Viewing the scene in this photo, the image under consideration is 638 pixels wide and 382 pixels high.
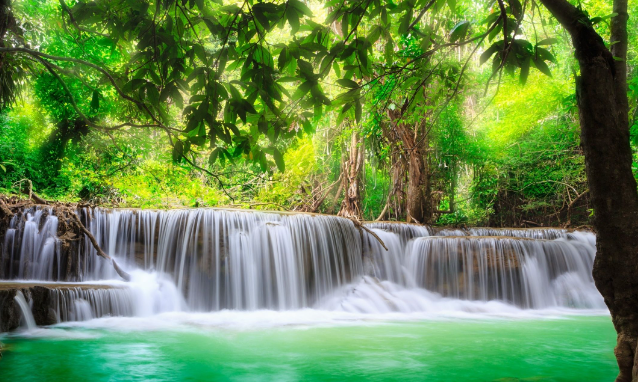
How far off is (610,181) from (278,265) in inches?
306

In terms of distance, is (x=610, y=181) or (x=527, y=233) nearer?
(x=610, y=181)

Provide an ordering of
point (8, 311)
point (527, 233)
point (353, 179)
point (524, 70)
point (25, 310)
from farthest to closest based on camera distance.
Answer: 1. point (353, 179)
2. point (527, 233)
3. point (25, 310)
4. point (8, 311)
5. point (524, 70)

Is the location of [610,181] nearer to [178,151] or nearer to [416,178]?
[178,151]

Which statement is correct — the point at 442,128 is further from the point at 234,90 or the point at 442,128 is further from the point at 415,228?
the point at 234,90

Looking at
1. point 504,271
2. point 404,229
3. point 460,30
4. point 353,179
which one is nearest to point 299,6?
point 460,30

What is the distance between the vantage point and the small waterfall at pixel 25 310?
18.9 feet

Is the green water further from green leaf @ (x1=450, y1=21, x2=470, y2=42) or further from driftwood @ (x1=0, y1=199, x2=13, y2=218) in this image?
driftwood @ (x1=0, y1=199, x2=13, y2=218)

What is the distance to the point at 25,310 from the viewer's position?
5852 mm

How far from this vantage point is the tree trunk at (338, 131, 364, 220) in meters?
13.6

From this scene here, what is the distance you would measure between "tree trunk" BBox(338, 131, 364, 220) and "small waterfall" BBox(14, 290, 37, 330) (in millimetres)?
8904

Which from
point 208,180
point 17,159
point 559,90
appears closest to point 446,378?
point 559,90

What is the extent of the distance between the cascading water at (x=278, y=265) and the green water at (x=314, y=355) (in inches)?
69.2

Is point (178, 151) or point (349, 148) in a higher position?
point (349, 148)

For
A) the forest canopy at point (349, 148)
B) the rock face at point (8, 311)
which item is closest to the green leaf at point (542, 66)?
the forest canopy at point (349, 148)
